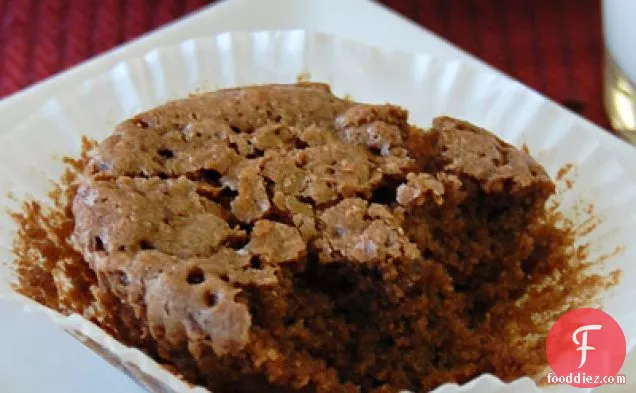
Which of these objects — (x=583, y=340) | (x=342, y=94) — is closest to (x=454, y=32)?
(x=342, y=94)

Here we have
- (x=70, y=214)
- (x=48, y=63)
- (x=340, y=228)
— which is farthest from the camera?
(x=48, y=63)

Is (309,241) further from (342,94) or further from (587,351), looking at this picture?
(342,94)

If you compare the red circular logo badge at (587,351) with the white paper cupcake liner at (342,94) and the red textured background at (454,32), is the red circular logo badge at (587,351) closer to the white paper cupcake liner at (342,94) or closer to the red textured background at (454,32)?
the white paper cupcake liner at (342,94)

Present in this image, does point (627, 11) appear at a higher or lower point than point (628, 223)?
higher

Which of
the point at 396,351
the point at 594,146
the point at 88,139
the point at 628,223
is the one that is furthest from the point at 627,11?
the point at 88,139

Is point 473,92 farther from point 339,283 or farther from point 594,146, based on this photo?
point 339,283

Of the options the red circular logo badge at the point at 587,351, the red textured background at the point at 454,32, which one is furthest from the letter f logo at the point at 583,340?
the red textured background at the point at 454,32
